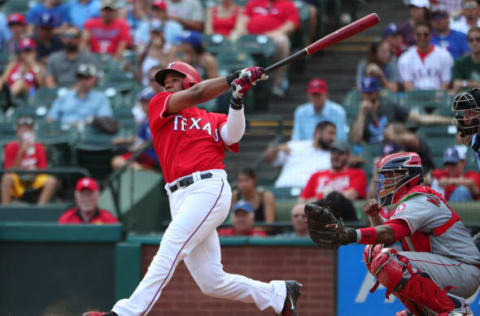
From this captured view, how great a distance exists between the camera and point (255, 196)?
28.8 feet

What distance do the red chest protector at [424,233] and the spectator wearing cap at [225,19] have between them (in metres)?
6.52

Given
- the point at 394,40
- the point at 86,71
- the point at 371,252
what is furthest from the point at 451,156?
the point at 86,71

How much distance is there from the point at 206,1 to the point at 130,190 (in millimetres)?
5354

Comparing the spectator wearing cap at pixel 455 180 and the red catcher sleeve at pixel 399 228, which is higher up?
the spectator wearing cap at pixel 455 180

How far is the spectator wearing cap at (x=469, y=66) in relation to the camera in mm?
9516

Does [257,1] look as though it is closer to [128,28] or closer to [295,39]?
[295,39]

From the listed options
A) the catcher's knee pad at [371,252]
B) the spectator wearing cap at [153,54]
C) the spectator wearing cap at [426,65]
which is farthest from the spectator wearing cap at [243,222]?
the spectator wearing cap at [153,54]

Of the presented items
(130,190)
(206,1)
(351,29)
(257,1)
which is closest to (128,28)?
(206,1)

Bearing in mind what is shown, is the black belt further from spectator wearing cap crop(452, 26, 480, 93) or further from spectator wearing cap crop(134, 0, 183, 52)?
spectator wearing cap crop(134, 0, 183, 52)

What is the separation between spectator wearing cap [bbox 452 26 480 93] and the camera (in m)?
9.52

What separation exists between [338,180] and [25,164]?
369 cm

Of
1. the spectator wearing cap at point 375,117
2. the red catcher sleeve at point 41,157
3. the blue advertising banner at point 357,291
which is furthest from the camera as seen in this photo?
the red catcher sleeve at point 41,157

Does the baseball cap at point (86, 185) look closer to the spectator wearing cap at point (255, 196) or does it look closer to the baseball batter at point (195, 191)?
the spectator wearing cap at point (255, 196)

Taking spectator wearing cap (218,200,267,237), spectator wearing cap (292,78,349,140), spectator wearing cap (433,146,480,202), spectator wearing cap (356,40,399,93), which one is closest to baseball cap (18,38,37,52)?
spectator wearing cap (292,78,349,140)
